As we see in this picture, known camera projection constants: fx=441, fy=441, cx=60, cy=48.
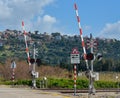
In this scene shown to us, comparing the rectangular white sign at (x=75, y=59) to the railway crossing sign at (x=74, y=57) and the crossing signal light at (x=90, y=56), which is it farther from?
the crossing signal light at (x=90, y=56)

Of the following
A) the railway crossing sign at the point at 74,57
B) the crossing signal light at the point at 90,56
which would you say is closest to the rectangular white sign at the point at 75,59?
the railway crossing sign at the point at 74,57

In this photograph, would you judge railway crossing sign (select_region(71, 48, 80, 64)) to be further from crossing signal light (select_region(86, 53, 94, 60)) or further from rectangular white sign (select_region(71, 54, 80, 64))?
crossing signal light (select_region(86, 53, 94, 60))

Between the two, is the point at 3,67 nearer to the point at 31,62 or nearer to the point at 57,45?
the point at 31,62

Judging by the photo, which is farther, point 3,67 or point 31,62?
point 3,67

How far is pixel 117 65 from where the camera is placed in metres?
75.8

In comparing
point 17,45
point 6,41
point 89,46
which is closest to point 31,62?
point 89,46

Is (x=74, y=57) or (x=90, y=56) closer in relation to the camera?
(x=90, y=56)

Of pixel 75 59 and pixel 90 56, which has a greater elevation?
pixel 90 56

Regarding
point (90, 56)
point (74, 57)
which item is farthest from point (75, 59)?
point (90, 56)

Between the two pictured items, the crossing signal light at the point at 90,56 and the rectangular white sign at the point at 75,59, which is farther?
the rectangular white sign at the point at 75,59

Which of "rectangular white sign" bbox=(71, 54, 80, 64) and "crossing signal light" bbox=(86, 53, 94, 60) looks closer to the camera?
"crossing signal light" bbox=(86, 53, 94, 60)

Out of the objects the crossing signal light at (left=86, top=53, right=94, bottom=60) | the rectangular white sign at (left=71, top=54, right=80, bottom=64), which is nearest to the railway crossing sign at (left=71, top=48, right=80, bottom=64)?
the rectangular white sign at (left=71, top=54, right=80, bottom=64)

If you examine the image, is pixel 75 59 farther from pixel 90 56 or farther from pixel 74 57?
pixel 90 56

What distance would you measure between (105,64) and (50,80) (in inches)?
1588
